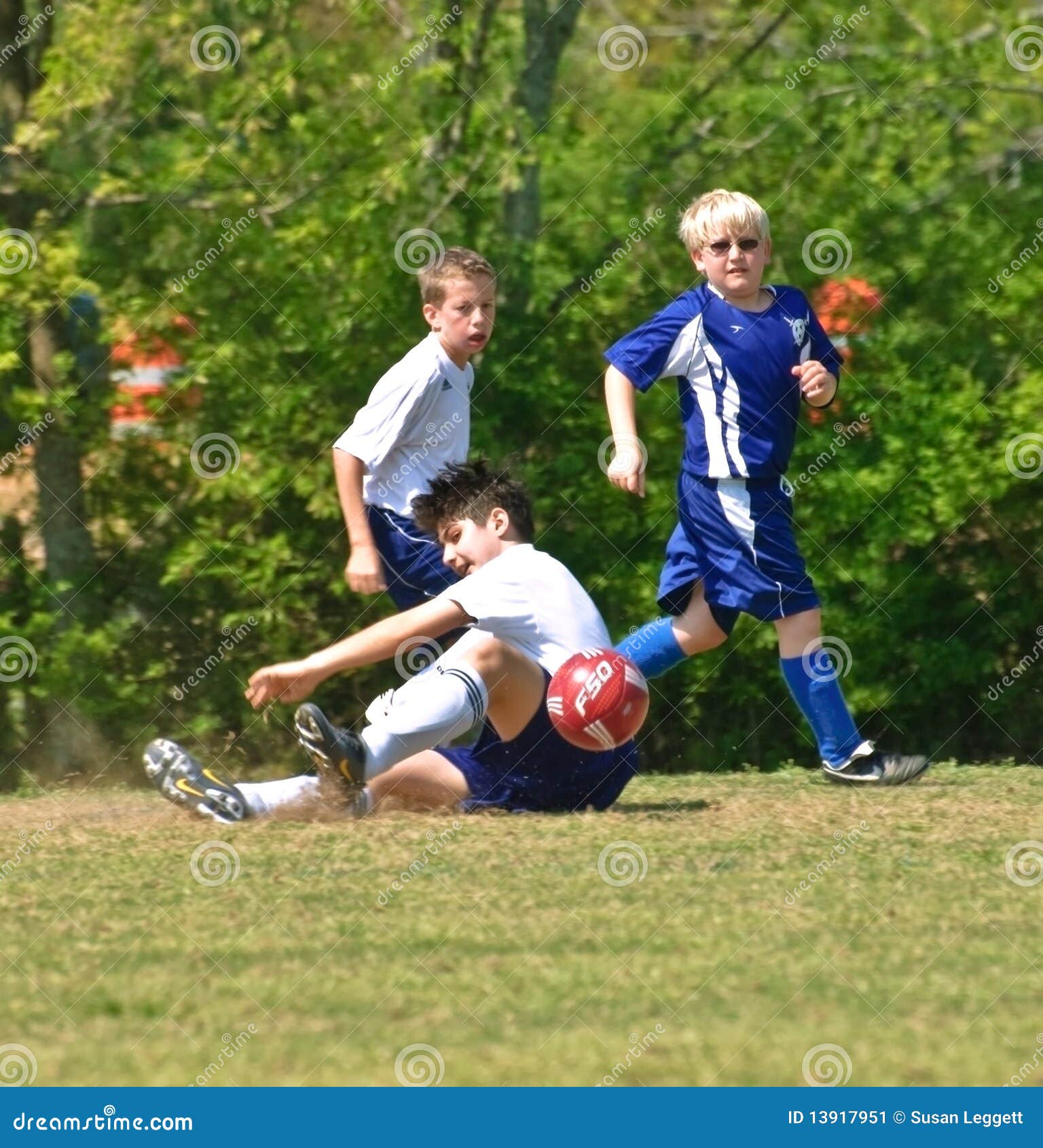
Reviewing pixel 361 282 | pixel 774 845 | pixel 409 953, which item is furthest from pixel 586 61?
pixel 409 953

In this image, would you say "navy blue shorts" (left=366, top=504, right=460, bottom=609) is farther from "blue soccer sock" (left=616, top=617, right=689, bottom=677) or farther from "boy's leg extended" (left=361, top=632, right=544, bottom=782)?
"boy's leg extended" (left=361, top=632, right=544, bottom=782)

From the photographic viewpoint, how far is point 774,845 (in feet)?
16.8

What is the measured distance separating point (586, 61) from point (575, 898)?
11505 millimetres

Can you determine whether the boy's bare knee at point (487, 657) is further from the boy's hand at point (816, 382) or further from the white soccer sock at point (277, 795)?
the boy's hand at point (816, 382)

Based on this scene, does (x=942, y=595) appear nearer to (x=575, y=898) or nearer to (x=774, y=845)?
(x=774, y=845)

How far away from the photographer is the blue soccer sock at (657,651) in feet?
20.6

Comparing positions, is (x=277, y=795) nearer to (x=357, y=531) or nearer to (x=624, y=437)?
(x=357, y=531)

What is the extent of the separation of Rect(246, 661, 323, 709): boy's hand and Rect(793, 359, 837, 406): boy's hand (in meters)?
1.97

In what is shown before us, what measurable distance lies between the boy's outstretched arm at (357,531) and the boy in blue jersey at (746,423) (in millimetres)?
898

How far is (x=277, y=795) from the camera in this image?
541cm

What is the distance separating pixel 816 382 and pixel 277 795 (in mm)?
2236

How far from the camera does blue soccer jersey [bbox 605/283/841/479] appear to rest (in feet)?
19.9

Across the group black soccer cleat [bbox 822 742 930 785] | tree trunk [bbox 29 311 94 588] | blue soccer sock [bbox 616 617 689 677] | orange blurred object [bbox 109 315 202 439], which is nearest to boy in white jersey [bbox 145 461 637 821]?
blue soccer sock [bbox 616 617 689 677]

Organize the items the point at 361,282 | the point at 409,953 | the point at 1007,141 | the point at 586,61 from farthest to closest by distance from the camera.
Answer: the point at 586,61 → the point at 1007,141 → the point at 361,282 → the point at 409,953
